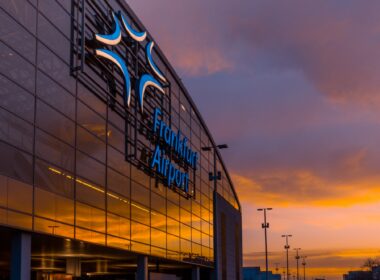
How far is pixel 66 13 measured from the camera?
29578mm

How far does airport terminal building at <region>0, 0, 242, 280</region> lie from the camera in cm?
2494

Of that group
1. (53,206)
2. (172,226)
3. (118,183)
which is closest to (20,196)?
(53,206)

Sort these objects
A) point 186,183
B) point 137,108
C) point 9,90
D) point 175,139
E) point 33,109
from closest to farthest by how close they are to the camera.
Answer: point 9,90
point 33,109
point 137,108
point 175,139
point 186,183

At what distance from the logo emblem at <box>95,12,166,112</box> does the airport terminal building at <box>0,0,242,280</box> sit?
7 centimetres

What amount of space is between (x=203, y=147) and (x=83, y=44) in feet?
91.1

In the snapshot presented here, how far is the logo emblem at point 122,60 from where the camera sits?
3253 centimetres

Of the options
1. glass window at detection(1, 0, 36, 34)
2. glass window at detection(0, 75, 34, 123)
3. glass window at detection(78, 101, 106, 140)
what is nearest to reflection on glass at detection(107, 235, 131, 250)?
glass window at detection(78, 101, 106, 140)

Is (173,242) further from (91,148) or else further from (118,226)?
(91,148)

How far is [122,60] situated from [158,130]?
24.3 feet

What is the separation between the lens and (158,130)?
41312mm

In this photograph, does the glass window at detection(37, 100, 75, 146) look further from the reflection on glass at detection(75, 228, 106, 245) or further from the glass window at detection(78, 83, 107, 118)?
the reflection on glass at detection(75, 228, 106, 245)

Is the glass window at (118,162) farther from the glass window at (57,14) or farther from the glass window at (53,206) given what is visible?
the glass window at (57,14)

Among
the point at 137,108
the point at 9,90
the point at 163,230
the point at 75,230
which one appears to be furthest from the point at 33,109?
the point at 163,230

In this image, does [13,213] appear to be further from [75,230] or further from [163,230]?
[163,230]
